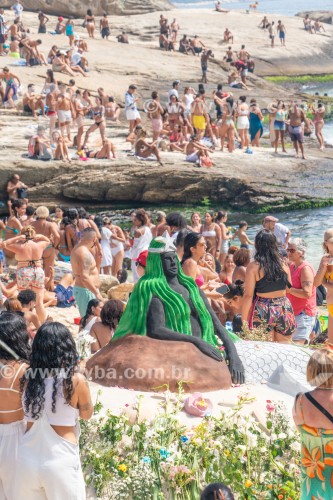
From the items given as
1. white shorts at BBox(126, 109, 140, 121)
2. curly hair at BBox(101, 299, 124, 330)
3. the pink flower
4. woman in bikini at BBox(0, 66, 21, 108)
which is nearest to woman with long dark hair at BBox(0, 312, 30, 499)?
the pink flower

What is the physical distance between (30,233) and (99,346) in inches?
108

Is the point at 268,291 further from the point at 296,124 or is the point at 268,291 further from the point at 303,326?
the point at 296,124

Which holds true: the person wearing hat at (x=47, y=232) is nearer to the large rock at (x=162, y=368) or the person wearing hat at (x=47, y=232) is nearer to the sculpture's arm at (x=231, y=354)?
the sculpture's arm at (x=231, y=354)

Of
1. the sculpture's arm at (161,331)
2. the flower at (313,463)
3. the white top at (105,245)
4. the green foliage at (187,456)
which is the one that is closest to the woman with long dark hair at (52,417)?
the green foliage at (187,456)

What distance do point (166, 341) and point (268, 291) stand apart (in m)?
1.88

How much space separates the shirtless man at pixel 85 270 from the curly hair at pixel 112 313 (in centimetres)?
175

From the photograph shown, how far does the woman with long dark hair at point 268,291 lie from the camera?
26.3 feet

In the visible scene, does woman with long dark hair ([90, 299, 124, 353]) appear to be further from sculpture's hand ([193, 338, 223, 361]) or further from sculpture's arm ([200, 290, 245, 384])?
sculpture's hand ([193, 338, 223, 361])

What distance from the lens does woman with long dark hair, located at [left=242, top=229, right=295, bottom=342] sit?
26.3 ft

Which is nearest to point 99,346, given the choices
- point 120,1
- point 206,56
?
point 206,56

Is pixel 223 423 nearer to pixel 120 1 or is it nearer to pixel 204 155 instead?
pixel 204 155

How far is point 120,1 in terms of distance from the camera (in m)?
45.2

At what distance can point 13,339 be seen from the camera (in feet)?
16.0

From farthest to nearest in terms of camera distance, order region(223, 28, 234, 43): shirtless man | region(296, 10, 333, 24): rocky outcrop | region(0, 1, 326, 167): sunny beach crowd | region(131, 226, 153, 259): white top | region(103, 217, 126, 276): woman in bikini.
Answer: region(296, 10, 333, 24): rocky outcrop < region(223, 28, 234, 43): shirtless man < region(0, 1, 326, 167): sunny beach crowd < region(103, 217, 126, 276): woman in bikini < region(131, 226, 153, 259): white top
